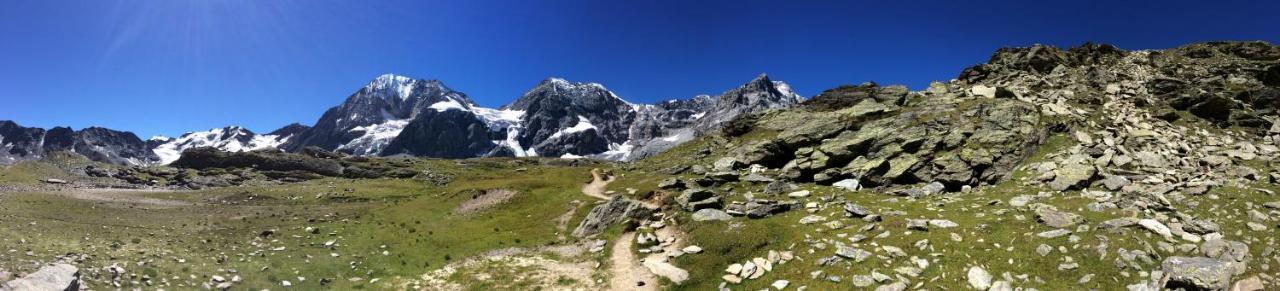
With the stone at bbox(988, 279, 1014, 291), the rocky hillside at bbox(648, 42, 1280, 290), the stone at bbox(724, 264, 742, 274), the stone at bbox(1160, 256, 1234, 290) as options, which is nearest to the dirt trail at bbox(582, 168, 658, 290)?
the stone at bbox(724, 264, 742, 274)

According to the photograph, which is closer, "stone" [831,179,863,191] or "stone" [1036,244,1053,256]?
"stone" [1036,244,1053,256]

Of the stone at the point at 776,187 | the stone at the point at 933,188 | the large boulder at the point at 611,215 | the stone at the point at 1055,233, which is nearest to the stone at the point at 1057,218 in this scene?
the stone at the point at 1055,233

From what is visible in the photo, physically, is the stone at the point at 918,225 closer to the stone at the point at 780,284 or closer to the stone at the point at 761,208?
the stone at the point at 780,284

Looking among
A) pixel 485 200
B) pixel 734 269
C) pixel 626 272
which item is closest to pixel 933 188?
pixel 734 269

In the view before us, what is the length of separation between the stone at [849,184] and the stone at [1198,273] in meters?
25.4

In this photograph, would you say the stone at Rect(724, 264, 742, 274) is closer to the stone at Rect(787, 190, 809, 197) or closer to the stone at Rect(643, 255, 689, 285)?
the stone at Rect(643, 255, 689, 285)

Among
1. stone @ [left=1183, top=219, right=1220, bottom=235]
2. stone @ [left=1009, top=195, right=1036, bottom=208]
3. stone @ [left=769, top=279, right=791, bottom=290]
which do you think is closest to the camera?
stone @ [left=1183, top=219, right=1220, bottom=235]

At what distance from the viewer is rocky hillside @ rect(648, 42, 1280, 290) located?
26125 mm

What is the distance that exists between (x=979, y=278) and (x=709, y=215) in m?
19.9

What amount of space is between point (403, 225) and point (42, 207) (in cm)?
3239

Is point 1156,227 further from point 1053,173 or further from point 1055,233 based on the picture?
point 1053,173

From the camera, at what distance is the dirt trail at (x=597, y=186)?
6725 cm

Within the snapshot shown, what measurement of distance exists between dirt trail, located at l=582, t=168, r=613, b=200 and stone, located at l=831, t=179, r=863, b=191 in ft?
82.5

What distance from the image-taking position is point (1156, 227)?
89.8ft
